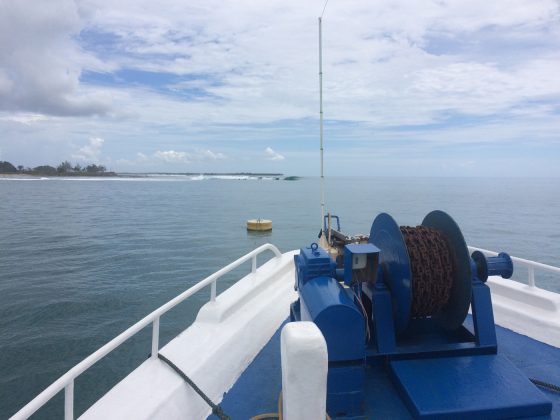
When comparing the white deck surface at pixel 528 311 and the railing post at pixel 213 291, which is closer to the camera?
the railing post at pixel 213 291

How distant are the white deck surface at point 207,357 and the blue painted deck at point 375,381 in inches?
4.5

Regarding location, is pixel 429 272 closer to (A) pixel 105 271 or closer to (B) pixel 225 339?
(B) pixel 225 339

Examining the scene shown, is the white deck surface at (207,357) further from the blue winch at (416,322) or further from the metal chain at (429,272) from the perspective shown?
the metal chain at (429,272)

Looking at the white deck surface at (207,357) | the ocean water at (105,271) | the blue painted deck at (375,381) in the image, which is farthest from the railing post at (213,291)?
the ocean water at (105,271)

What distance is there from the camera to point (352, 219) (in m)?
37.7

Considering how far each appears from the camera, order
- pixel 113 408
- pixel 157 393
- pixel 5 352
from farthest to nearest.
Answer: pixel 5 352
pixel 157 393
pixel 113 408

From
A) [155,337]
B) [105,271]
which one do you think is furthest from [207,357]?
[105,271]

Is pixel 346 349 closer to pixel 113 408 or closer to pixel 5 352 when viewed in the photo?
pixel 113 408

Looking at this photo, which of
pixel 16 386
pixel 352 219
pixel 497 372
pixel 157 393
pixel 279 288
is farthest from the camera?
pixel 352 219

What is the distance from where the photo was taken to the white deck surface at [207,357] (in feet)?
8.44

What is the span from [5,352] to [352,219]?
3186 cm

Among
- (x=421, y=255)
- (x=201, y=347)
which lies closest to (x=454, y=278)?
(x=421, y=255)

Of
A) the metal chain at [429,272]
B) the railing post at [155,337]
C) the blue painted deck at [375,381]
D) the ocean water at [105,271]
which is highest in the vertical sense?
the metal chain at [429,272]

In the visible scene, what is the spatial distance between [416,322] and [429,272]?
0.77 metres
